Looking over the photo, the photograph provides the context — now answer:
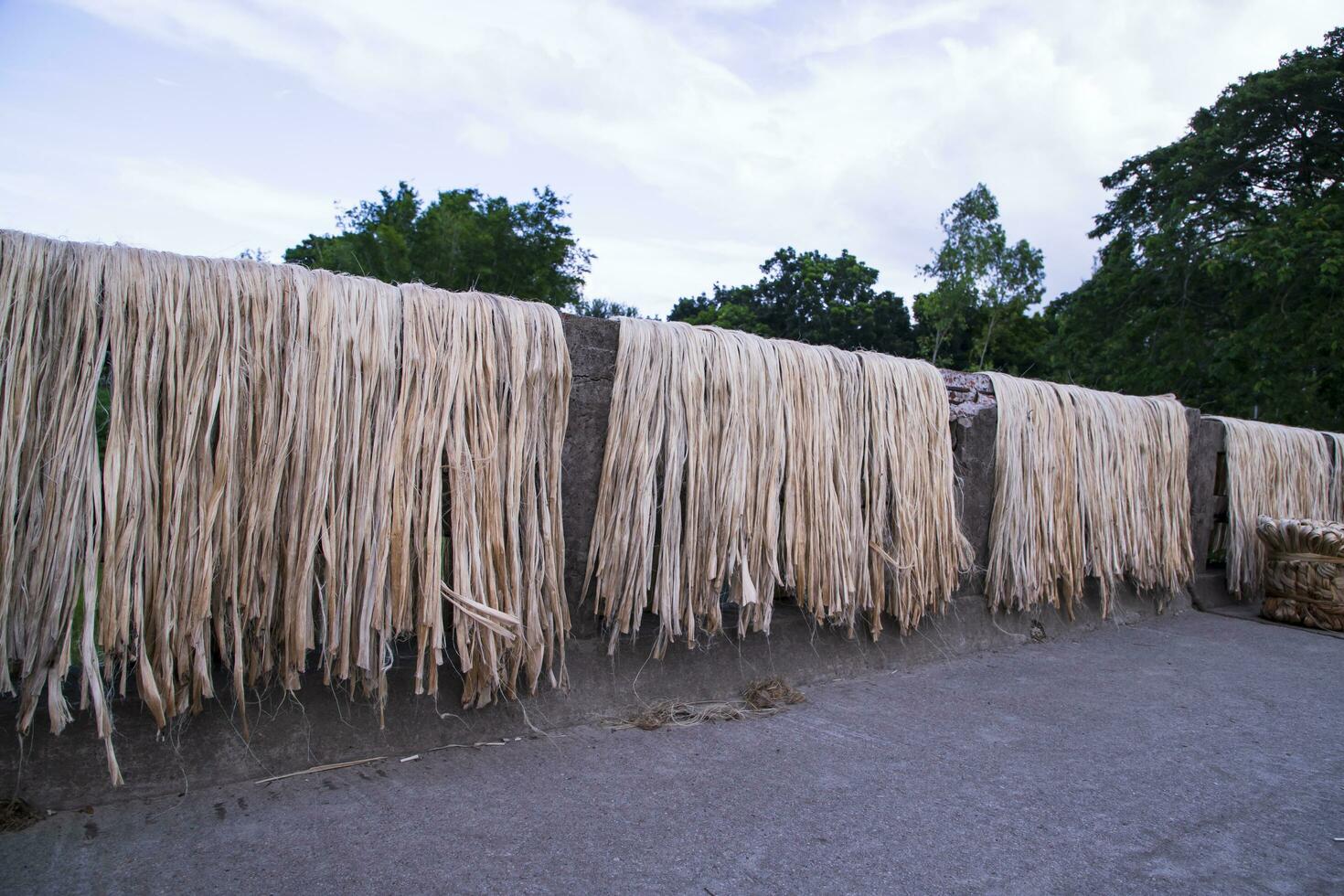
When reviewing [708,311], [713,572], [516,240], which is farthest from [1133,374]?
[708,311]

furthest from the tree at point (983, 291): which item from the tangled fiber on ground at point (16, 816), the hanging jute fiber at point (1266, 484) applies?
the tangled fiber on ground at point (16, 816)

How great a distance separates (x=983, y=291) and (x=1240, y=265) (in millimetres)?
12481

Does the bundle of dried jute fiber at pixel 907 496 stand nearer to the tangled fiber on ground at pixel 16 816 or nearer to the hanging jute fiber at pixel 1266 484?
the tangled fiber on ground at pixel 16 816

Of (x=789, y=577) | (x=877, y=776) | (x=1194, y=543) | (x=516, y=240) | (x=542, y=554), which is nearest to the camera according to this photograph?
(x=877, y=776)

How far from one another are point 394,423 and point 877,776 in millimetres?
1524

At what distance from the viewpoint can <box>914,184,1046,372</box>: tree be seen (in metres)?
23.4

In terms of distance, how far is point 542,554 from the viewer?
7.64 feet

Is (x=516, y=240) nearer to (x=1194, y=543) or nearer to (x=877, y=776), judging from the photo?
(x=1194, y=543)

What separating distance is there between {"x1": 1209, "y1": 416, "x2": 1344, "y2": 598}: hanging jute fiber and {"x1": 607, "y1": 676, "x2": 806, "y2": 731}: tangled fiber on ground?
3674 millimetres

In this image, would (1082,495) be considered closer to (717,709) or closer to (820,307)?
(717,709)

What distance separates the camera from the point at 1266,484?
16.9 ft

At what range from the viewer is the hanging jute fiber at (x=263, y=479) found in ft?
5.68

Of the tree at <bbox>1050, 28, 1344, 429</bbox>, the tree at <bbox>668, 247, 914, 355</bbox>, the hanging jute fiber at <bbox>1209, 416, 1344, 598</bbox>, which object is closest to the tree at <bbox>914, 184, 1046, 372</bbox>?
the tree at <bbox>668, 247, 914, 355</bbox>

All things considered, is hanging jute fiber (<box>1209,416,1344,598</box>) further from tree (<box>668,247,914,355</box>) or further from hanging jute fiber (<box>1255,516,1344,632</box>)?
tree (<box>668,247,914,355</box>)
